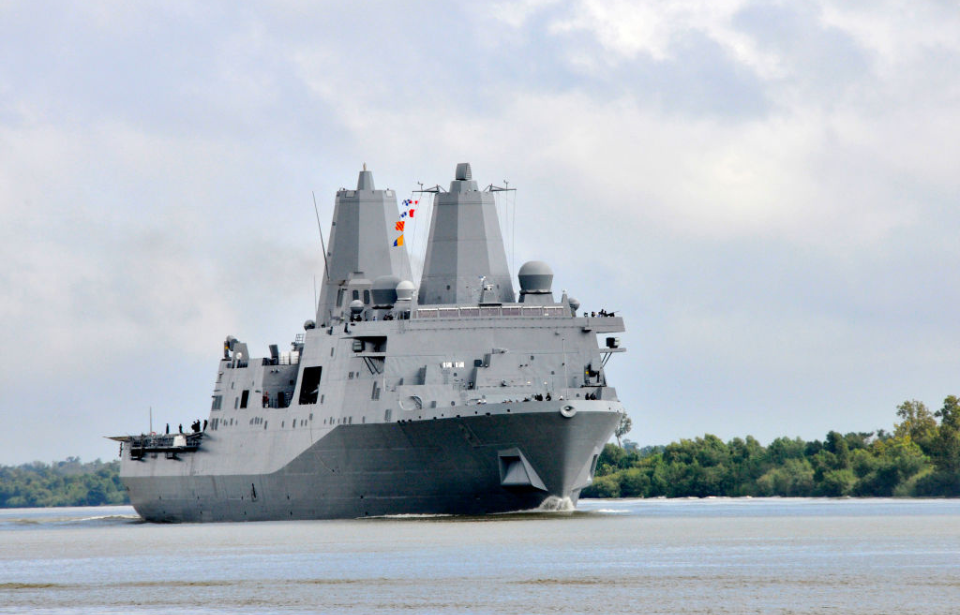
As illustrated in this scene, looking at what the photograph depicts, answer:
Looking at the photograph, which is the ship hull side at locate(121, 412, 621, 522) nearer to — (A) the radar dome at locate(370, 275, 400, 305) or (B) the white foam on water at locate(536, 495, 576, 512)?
A: (B) the white foam on water at locate(536, 495, 576, 512)

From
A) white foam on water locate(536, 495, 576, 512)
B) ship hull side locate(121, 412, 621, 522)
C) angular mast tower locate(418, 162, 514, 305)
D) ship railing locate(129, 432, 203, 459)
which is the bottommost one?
white foam on water locate(536, 495, 576, 512)

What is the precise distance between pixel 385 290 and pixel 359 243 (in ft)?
30.9

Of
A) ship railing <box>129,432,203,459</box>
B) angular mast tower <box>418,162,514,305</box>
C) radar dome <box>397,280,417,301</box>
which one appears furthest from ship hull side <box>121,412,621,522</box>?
ship railing <box>129,432,203,459</box>

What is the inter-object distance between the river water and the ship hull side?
0.75 m

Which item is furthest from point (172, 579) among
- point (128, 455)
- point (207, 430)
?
point (128, 455)

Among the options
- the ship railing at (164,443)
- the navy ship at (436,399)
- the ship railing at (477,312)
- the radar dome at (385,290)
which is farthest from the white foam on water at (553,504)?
the ship railing at (164,443)

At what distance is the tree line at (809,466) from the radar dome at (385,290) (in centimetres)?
4339

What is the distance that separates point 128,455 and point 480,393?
87.4 ft

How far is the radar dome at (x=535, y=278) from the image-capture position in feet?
204

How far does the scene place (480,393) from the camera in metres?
58.2

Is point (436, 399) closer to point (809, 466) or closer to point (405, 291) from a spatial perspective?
point (405, 291)

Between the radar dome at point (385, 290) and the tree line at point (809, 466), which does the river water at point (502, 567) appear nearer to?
the radar dome at point (385, 290)

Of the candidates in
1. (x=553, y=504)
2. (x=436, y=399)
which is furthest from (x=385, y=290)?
(x=553, y=504)

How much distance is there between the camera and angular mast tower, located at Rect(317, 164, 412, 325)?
7169 cm
